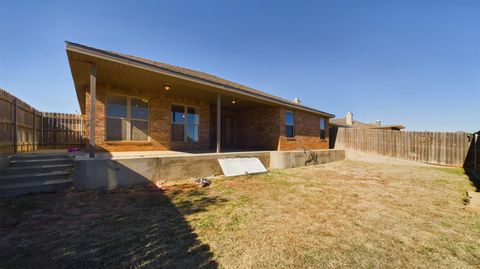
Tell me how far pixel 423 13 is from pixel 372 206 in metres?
8.62

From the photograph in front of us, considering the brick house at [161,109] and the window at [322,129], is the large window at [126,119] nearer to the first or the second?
the brick house at [161,109]

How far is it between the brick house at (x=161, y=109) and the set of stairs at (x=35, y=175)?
1022 millimetres

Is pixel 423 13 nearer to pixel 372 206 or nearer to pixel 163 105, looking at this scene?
pixel 372 206

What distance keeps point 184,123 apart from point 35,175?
17.8 ft

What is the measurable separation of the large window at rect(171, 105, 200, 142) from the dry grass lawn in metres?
4.39

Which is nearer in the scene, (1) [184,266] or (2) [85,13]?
(1) [184,266]

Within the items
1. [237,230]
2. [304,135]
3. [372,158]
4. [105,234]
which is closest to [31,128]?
[105,234]

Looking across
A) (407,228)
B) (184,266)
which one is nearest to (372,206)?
(407,228)

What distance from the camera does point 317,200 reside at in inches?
182

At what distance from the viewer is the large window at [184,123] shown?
9.15 metres

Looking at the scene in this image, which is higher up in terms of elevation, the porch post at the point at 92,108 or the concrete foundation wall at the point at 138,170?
the porch post at the point at 92,108

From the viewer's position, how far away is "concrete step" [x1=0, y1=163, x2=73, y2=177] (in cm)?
468

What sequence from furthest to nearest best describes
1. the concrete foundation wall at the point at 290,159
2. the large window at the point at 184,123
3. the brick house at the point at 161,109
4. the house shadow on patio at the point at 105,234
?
the large window at the point at 184,123
the concrete foundation wall at the point at 290,159
the brick house at the point at 161,109
the house shadow on patio at the point at 105,234

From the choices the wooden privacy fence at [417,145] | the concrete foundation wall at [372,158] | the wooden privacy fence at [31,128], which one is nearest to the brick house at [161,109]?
the wooden privacy fence at [31,128]
